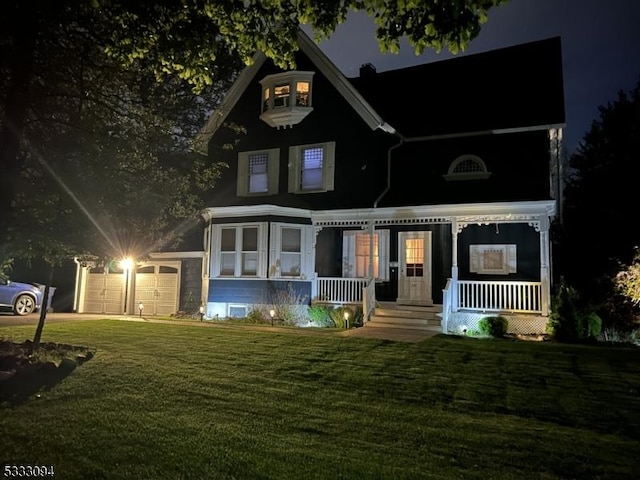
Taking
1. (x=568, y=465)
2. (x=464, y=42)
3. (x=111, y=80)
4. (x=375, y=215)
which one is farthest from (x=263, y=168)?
(x=568, y=465)

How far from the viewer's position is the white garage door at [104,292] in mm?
19030

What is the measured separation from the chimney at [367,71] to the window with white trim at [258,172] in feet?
19.8

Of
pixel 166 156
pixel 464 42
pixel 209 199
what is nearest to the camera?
pixel 464 42

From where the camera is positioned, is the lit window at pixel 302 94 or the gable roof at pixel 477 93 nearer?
the gable roof at pixel 477 93

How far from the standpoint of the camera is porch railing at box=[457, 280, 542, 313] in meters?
13.3

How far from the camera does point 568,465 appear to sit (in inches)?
168

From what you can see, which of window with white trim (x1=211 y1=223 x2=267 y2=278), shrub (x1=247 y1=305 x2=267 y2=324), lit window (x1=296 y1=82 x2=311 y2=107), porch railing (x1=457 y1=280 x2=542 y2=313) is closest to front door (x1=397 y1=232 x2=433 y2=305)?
porch railing (x1=457 y1=280 x2=542 y2=313)

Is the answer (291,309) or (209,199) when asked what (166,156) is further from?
(209,199)

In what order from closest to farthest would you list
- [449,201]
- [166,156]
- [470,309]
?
[166,156], [470,309], [449,201]

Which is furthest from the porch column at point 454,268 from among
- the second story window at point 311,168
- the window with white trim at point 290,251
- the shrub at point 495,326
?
the second story window at point 311,168

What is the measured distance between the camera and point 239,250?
16578 millimetres

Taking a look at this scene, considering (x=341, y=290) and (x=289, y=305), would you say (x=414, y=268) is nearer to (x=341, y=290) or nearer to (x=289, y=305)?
(x=341, y=290)

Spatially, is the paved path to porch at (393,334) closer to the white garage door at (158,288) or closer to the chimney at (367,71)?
the white garage door at (158,288)

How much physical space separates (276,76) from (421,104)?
18.4 ft
